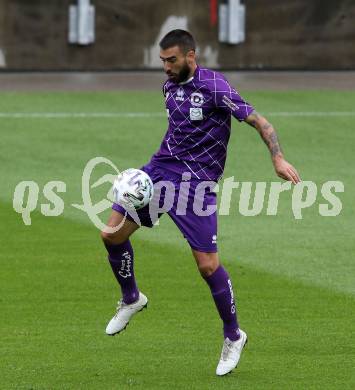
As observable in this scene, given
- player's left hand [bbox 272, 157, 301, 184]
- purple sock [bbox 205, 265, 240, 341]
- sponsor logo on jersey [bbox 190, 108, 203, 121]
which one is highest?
sponsor logo on jersey [bbox 190, 108, 203, 121]

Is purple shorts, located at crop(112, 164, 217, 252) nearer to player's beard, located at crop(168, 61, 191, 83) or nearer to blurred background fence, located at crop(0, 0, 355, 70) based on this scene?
player's beard, located at crop(168, 61, 191, 83)

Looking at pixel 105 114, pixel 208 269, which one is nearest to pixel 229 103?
pixel 208 269

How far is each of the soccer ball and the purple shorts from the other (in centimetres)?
7

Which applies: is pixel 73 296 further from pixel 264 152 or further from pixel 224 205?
pixel 264 152

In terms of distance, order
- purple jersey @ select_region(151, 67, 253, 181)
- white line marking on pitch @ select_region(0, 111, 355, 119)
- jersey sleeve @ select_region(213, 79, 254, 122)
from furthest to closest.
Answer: white line marking on pitch @ select_region(0, 111, 355, 119) → purple jersey @ select_region(151, 67, 253, 181) → jersey sleeve @ select_region(213, 79, 254, 122)

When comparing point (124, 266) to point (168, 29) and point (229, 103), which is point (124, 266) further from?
point (168, 29)

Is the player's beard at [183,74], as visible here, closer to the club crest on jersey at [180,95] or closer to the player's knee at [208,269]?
the club crest on jersey at [180,95]

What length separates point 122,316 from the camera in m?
11.2

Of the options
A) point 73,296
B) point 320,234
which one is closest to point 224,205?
point 320,234

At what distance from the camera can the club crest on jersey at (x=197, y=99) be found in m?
10.5

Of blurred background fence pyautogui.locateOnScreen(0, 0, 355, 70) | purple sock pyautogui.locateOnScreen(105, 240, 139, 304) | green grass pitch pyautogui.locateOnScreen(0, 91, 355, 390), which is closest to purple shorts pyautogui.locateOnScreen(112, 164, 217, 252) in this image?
purple sock pyautogui.locateOnScreen(105, 240, 139, 304)

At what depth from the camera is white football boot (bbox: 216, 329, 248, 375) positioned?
10336 millimetres

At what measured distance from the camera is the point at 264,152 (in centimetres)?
2098

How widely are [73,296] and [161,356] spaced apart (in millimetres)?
2242
